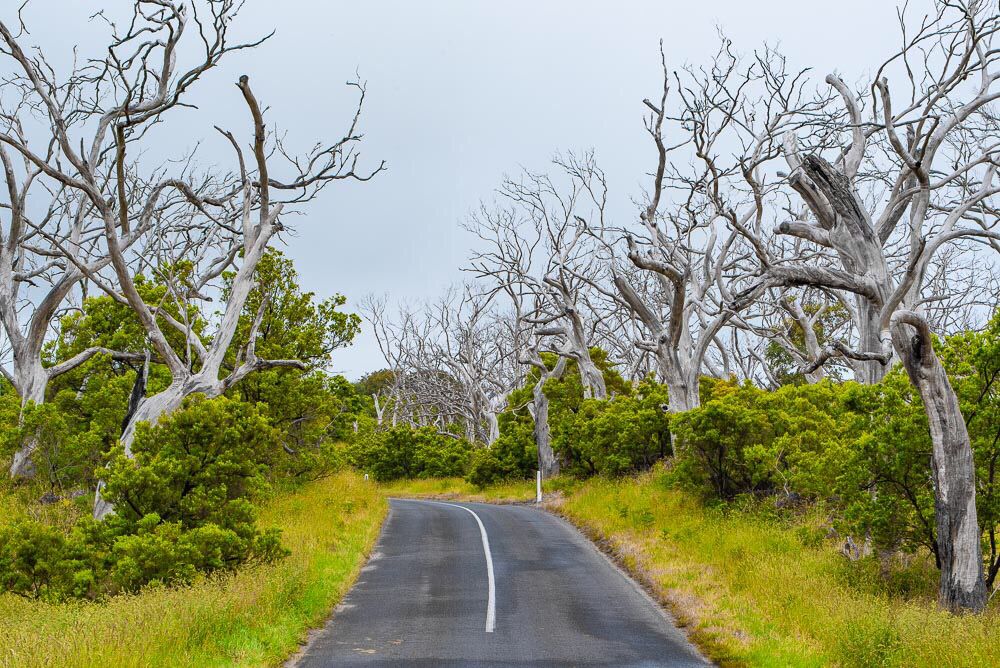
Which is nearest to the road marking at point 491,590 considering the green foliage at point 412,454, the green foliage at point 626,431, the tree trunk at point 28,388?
the green foliage at point 626,431

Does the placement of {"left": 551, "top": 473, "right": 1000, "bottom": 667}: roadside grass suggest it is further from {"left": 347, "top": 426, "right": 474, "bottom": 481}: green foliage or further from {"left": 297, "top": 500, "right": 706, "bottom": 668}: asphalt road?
{"left": 347, "top": 426, "right": 474, "bottom": 481}: green foliage

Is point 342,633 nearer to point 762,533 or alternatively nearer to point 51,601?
point 51,601

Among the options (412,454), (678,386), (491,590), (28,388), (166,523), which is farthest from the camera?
(412,454)

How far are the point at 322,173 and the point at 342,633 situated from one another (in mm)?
10705

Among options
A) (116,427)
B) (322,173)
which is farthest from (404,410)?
(322,173)

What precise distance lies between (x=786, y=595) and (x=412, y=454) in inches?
1492

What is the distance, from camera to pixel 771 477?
1809cm

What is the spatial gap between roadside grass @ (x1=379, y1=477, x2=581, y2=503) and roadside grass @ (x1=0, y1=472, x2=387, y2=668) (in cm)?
1794

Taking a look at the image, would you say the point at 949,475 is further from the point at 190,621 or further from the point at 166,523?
the point at 166,523

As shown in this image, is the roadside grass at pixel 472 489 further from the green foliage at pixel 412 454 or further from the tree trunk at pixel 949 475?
the tree trunk at pixel 949 475

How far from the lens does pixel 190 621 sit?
8906 mm

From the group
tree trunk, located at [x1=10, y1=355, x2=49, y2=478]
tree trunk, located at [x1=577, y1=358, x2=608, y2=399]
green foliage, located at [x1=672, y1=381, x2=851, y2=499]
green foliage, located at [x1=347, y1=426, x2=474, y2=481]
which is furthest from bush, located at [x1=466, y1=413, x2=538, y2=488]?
Result: tree trunk, located at [x1=10, y1=355, x2=49, y2=478]

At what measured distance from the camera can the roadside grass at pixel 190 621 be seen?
734cm

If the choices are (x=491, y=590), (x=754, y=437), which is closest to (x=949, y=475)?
(x=491, y=590)
